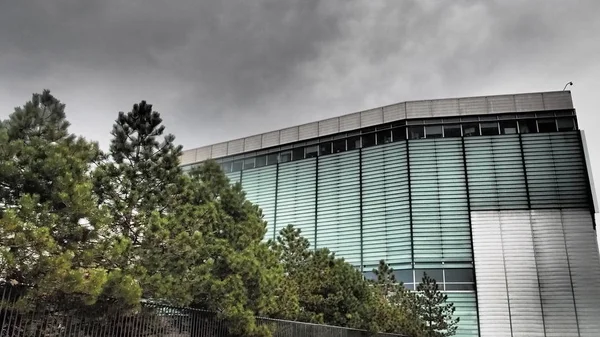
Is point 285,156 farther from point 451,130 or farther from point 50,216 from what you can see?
point 50,216

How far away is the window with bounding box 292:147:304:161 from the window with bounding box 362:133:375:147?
18.3 ft

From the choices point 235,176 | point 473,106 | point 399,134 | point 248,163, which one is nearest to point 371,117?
point 399,134

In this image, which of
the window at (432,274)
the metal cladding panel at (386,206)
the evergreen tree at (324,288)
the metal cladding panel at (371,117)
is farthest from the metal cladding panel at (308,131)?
the evergreen tree at (324,288)

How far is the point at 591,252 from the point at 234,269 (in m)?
27.7

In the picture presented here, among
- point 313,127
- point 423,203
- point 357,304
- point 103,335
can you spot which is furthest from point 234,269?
point 313,127

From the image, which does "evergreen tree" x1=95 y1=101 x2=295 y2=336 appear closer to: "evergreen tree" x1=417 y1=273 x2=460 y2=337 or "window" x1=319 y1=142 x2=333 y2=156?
"evergreen tree" x1=417 y1=273 x2=460 y2=337

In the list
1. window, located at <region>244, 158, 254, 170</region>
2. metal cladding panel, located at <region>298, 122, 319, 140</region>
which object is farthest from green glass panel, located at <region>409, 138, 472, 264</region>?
window, located at <region>244, 158, 254, 170</region>

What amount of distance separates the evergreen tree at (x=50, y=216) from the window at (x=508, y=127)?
31.7 m

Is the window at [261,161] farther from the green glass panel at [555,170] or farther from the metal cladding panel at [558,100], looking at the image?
the metal cladding panel at [558,100]

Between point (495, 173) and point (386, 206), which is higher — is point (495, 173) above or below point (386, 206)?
above

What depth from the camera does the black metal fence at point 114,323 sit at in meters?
9.31

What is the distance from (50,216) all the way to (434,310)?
2681 centimetres

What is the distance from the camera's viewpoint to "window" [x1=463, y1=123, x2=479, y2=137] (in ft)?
120

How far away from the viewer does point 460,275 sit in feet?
111
